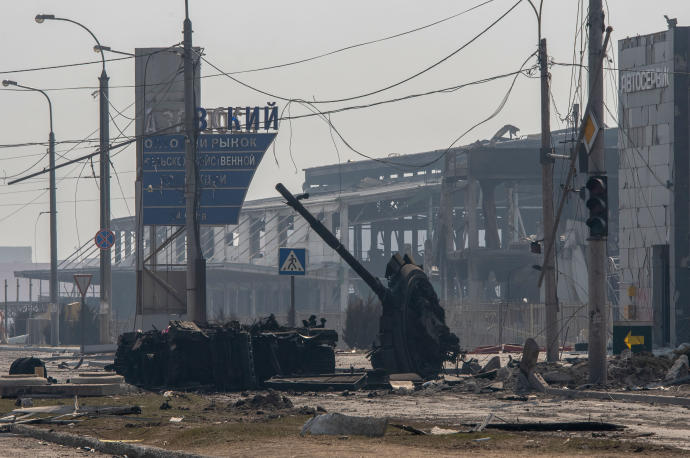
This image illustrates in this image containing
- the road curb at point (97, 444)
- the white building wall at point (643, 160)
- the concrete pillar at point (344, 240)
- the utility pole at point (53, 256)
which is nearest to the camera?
the road curb at point (97, 444)

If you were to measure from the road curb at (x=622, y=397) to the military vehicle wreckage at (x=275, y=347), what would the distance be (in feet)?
16.7

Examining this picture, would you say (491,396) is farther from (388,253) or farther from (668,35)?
(388,253)

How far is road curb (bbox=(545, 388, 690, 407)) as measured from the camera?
18.6 meters

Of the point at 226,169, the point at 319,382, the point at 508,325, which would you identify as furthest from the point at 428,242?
the point at 319,382

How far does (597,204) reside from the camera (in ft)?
67.2

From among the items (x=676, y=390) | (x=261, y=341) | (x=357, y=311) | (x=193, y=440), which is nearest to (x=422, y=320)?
(x=261, y=341)

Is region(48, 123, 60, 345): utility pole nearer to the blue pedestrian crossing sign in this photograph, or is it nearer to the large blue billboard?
the large blue billboard

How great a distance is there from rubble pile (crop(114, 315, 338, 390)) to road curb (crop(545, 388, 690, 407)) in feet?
20.4

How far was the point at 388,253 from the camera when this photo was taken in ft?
423

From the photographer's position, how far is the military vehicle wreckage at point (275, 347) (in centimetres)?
2389

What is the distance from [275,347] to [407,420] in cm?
921

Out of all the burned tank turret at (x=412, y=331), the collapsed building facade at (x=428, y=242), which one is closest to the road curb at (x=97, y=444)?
the burned tank turret at (x=412, y=331)

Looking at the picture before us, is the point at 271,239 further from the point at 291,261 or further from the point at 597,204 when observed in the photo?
the point at 597,204

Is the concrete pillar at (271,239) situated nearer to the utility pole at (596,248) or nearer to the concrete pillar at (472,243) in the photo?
the concrete pillar at (472,243)
